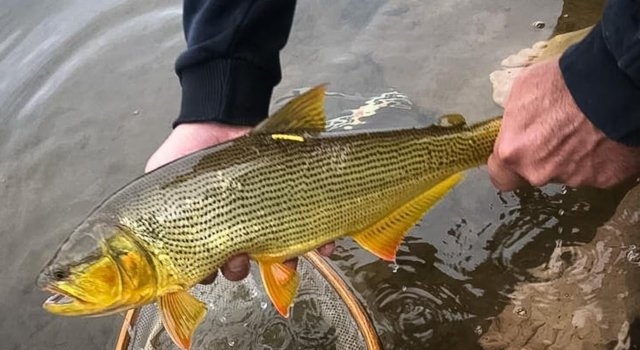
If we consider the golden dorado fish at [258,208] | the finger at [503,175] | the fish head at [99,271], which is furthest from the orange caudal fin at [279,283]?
the finger at [503,175]

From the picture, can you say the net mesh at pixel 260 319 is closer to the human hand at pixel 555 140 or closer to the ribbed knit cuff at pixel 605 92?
the human hand at pixel 555 140

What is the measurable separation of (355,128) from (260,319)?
1131 millimetres

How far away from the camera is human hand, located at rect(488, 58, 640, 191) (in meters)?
2.06

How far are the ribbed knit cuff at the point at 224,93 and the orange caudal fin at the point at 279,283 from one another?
57 centimetres

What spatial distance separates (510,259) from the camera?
136 inches

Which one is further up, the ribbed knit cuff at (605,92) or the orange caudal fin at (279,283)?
the ribbed knit cuff at (605,92)

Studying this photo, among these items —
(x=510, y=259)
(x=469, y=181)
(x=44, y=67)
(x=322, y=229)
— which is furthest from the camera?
(x=44, y=67)

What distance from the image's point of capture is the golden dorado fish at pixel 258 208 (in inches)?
85.2

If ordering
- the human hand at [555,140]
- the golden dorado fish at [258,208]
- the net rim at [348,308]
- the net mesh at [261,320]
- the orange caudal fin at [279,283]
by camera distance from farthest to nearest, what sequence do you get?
the net mesh at [261,320] < the net rim at [348,308] < the orange caudal fin at [279,283] < the golden dorado fish at [258,208] < the human hand at [555,140]

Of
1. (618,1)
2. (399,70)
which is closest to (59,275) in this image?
(618,1)

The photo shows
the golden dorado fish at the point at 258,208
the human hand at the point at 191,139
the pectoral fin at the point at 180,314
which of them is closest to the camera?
the golden dorado fish at the point at 258,208

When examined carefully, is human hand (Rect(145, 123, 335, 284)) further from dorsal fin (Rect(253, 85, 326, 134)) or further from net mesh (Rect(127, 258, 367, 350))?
net mesh (Rect(127, 258, 367, 350))

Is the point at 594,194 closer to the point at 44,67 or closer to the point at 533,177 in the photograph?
the point at 533,177

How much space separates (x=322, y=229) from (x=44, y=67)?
127 inches
